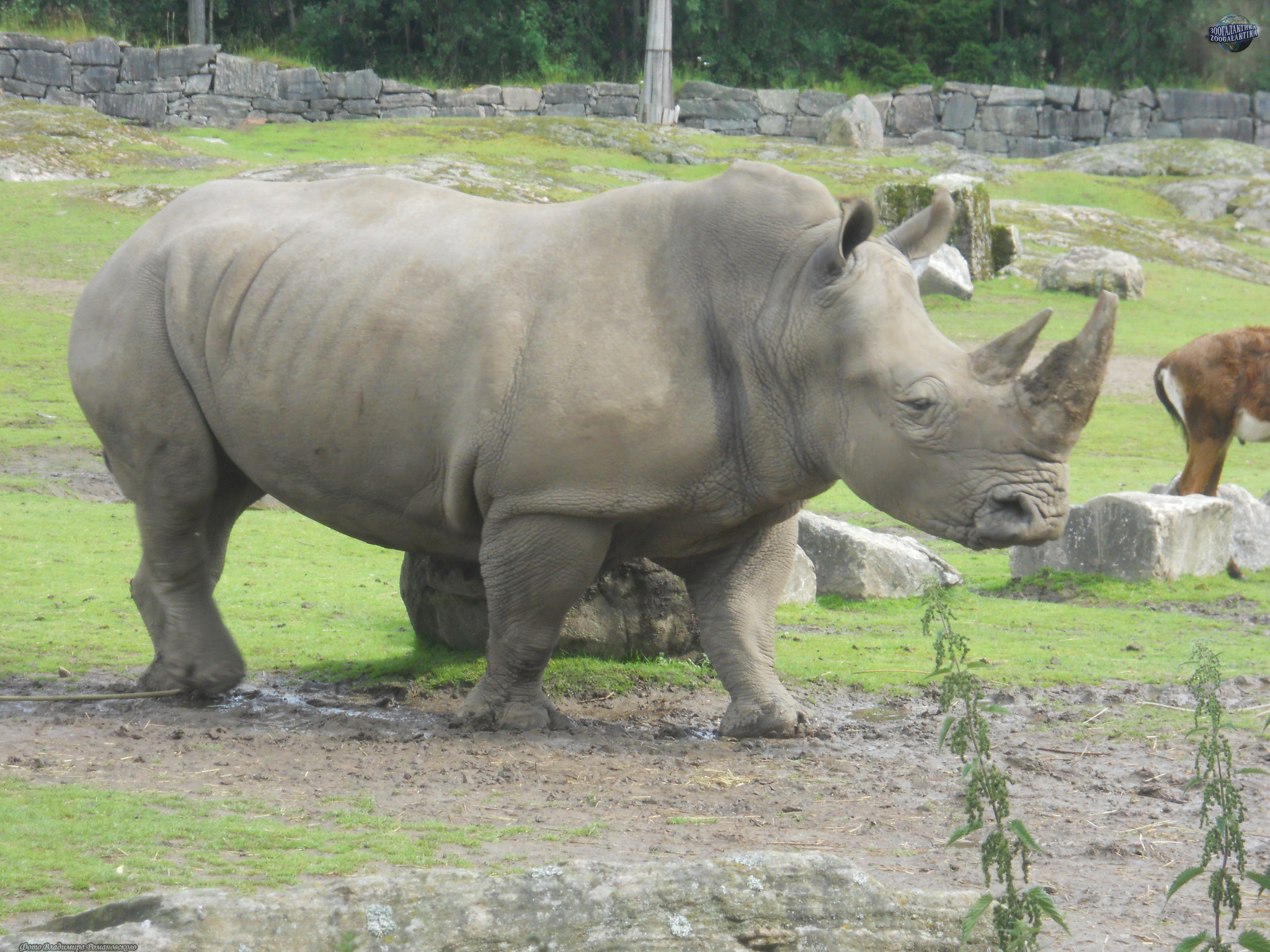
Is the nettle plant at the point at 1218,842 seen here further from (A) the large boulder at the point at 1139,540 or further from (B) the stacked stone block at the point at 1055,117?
(B) the stacked stone block at the point at 1055,117

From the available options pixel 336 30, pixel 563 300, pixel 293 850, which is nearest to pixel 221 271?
pixel 563 300

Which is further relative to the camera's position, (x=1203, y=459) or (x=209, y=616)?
(x=1203, y=459)

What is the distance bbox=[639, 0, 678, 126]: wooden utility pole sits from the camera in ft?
119

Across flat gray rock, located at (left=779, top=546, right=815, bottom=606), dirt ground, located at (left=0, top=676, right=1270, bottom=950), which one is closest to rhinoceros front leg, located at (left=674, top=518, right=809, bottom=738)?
dirt ground, located at (left=0, top=676, right=1270, bottom=950)

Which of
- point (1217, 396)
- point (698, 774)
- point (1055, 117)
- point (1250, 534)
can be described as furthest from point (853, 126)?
point (698, 774)

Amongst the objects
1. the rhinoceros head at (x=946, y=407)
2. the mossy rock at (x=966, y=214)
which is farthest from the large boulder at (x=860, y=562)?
the mossy rock at (x=966, y=214)

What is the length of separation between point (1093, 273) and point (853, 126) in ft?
54.0

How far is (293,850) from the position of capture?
3.81 m

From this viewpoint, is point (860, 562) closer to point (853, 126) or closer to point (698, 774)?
point (698, 774)

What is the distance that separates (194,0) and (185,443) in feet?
112

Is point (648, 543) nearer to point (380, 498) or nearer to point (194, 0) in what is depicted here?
point (380, 498)

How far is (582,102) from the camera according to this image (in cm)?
3784

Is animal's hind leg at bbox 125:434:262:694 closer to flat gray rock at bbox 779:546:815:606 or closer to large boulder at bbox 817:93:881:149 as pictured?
flat gray rock at bbox 779:546:815:606

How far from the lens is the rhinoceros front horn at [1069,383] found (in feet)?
14.7
